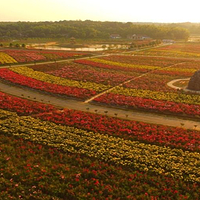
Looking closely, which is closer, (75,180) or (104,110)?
(75,180)

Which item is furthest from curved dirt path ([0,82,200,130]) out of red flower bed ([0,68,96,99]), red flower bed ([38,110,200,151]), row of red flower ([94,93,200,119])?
red flower bed ([38,110,200,151])

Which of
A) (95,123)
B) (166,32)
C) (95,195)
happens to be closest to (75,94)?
(95,123)

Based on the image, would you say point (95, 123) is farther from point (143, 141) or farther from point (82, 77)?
point (82, 77)

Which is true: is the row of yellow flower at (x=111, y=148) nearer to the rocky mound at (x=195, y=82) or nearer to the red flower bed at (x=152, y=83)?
the red flower bed at (x=152, y=83)

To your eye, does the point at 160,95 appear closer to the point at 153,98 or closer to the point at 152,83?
the point at 153,98

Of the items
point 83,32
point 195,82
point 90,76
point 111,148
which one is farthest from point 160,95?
point 83,32

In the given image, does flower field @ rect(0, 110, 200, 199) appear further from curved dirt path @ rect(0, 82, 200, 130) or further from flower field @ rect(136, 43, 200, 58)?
flower field @ rect(136, 43, 200, 58)
